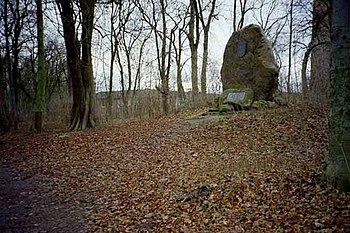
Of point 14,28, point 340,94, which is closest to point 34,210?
point 340,94

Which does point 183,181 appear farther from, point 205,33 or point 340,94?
point 205,33

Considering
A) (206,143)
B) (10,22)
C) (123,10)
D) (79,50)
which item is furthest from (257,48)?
(10,22)

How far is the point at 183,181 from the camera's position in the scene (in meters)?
6.45

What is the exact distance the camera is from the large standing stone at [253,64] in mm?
13281

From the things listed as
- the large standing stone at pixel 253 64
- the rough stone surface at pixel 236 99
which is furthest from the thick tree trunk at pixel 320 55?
the rough stone surface at pixel 236 99

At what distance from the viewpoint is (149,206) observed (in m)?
5.52

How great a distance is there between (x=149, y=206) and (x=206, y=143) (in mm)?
4265

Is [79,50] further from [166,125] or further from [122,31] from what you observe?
[122,31]

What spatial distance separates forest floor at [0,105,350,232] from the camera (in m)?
4.59

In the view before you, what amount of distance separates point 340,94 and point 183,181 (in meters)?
3.05

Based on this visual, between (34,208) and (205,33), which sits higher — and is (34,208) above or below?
below

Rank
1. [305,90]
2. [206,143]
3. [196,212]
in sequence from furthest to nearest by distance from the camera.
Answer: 1. [305,90]
2. [206,143]
3. [196,212]

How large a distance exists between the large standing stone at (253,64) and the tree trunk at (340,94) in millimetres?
8622

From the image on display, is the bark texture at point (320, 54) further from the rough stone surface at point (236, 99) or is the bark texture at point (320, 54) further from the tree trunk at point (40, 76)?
the tree trunk at point (40, 76)
